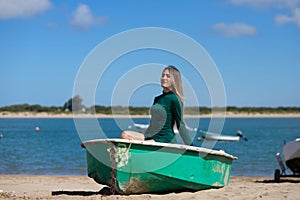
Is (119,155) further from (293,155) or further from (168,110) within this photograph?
(293,155)

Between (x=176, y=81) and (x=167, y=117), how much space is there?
584 mm

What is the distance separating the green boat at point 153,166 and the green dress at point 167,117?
26 centimetres

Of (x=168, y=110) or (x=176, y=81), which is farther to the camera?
(x=176, y=81)

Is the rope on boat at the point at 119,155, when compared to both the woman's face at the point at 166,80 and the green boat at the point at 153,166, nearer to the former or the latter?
the green boat at the point at 153,166

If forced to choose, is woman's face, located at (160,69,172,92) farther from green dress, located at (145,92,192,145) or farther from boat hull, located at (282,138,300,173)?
boat hull, located at (282,138,300,173)

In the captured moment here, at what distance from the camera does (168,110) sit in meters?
8.20

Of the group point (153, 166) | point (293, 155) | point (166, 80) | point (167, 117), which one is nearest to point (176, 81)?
point (166, 80)

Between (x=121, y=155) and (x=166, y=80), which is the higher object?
(x=166, y=80)

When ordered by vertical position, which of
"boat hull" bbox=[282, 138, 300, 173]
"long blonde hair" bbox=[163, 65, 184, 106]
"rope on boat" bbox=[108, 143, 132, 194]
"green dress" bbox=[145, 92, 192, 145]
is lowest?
"boat hull" bbox=[282, 138, 300, 173]

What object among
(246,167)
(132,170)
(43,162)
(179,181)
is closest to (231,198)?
(179,181)

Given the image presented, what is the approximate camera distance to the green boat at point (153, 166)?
820cm

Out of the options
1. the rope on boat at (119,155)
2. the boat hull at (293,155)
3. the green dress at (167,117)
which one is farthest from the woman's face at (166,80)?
the boat hull at (293,155)

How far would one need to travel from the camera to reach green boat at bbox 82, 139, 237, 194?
820 cm

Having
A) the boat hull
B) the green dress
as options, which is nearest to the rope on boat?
the green dress
